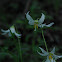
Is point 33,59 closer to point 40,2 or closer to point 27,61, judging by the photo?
point 27,61

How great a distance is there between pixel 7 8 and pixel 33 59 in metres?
2.67

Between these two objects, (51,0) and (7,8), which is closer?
(51,0)

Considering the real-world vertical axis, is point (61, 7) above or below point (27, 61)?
above

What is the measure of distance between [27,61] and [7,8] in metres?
2.57

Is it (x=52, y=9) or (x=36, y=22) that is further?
(x=52, y=9)

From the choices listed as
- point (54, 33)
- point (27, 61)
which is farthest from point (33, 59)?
Result: point (54, 33)

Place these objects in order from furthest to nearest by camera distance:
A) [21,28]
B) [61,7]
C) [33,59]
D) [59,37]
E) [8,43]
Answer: [61,7]
[59,37]
[21,28]
[8,43]
[33,59]

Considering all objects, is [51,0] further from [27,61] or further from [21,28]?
[27,61]

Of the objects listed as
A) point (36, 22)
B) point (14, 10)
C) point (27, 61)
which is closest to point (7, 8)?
point (14, 10)

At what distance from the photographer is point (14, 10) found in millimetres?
4680

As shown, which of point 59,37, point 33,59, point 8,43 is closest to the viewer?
point 33,59

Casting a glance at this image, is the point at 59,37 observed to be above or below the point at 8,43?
above

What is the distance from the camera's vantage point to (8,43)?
3.11 m

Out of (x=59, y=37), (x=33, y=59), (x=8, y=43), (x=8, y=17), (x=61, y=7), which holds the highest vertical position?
(x=61, y=7)
